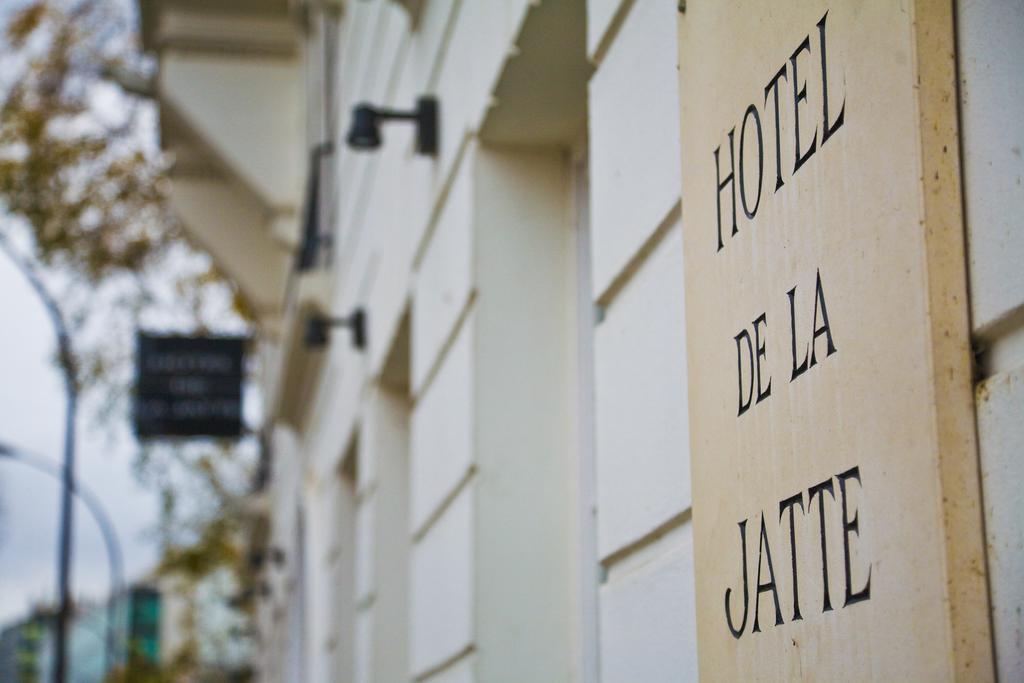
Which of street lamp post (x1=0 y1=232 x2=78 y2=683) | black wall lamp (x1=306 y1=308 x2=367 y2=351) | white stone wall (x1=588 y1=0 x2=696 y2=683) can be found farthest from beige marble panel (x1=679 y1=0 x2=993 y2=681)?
street lamp post (x1=0 y1=232 x2=78 y2=683)

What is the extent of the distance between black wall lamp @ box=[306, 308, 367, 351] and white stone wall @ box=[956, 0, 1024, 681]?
21.5 feet

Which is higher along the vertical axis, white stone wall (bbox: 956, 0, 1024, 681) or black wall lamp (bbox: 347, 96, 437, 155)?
black wall lamp (bbox: 347, 96, 437, 155)

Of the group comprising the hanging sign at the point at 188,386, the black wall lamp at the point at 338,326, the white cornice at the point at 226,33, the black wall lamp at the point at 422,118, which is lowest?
the black wall lamp at the point at 422,118

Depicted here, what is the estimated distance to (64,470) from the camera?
656 inches

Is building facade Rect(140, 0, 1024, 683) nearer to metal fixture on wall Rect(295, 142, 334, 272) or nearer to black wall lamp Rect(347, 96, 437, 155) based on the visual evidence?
black wall lamp Rect(347, 96, 437, 155)

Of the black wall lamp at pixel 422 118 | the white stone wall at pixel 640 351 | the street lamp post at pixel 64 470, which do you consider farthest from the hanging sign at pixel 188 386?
the white stone wall at pixel 640 351

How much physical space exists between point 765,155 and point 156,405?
40.6ft

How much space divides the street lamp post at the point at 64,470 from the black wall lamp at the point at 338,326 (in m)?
7.06

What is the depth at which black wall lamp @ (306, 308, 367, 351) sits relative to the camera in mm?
8110

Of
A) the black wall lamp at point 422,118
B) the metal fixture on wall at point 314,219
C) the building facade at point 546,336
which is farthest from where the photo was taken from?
the metal fixture on wall at point 314,219

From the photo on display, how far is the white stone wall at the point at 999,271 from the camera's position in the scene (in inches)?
59.2

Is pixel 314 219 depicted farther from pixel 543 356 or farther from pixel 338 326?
pixel 543 356

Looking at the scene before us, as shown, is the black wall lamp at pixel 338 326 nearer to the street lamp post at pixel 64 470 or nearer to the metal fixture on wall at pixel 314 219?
the metal fixture on wall at pixel 314 219

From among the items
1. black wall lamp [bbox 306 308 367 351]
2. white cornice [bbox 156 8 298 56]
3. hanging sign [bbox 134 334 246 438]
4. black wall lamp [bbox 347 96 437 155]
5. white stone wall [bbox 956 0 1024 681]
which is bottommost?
white stone wall [bbox 956 0 1024 681]
